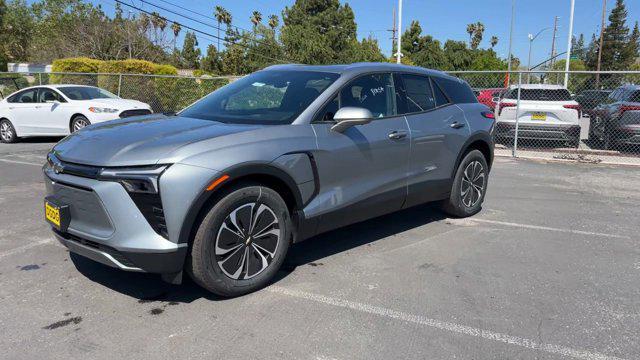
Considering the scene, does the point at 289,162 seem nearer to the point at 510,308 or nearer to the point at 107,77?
the point at 510,308

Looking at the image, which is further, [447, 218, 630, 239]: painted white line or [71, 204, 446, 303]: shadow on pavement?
[447, 218, 630, 239]: painted white line

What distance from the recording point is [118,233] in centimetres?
321

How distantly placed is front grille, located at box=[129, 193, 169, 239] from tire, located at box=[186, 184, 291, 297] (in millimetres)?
248

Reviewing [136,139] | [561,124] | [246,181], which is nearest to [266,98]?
[246,181]

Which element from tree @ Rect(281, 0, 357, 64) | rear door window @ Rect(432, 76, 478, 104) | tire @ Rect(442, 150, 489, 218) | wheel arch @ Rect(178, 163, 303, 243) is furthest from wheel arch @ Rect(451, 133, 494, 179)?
tree @ Rect(281, 0, 357, 64)

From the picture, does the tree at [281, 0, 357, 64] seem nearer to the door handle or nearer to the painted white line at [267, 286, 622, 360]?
the door handle

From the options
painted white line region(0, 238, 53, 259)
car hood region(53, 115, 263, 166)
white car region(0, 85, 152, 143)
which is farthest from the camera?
white car region(0, 85, 152, 143)

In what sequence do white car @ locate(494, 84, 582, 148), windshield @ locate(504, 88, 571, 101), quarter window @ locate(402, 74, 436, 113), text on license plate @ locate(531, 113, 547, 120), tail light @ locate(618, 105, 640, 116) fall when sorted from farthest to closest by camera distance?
windshield @ locate(504, 88, 571, 101) < text on license plate @ locate(531, 113, 547, 120) < white car @ locate(494, 84, 582, 148) < tail light @ locate(618, 105, 640, 116) < quarter window @ locate(402, 74, 436, 113)

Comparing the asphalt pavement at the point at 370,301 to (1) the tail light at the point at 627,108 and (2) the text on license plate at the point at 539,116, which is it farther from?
(2) the text on license plate at the point at 539,116

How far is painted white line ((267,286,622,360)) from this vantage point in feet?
9.88

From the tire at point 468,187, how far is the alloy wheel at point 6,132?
1159cm

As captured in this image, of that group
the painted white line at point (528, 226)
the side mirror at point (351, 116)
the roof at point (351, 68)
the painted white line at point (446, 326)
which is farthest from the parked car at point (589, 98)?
the painted white line at point (446, 326)

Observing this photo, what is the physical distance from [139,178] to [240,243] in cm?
84

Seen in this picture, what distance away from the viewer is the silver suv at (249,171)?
3.19 meters
